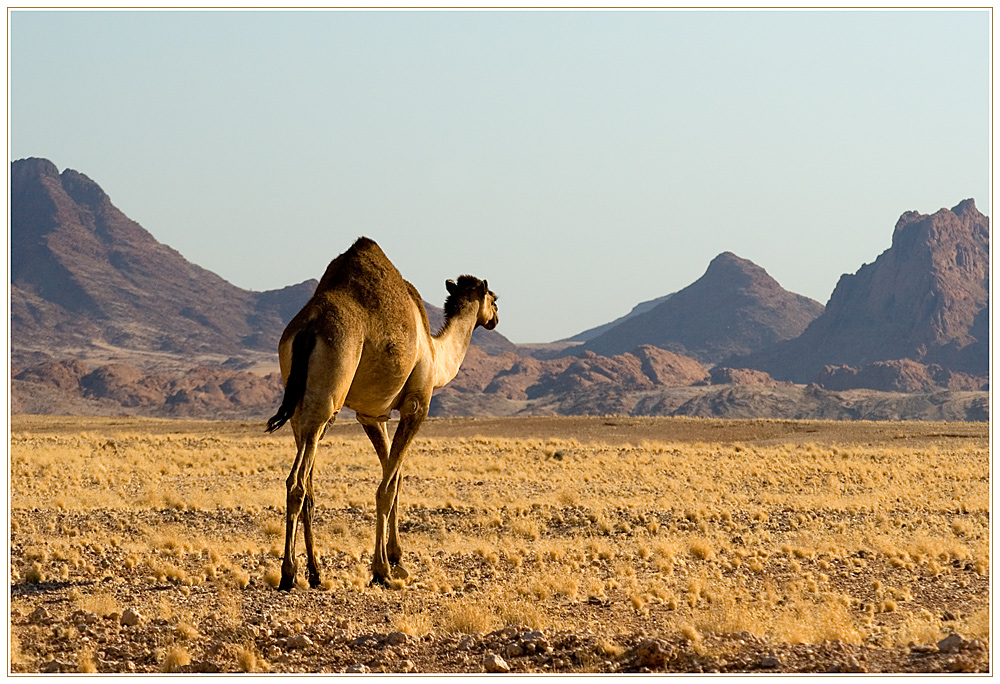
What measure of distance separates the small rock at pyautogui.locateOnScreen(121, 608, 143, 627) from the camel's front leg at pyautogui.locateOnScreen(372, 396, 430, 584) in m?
2.90

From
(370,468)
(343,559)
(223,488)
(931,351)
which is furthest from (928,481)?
(931,351)

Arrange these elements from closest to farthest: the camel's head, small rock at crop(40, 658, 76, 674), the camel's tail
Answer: small rock at crop(40, 658, 76, 674)
the camel's tail
the camel's head

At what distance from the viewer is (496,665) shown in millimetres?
8047

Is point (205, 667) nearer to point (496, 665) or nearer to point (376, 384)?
point (496, 665)

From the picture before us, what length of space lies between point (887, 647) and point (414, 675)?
3847 millimetres

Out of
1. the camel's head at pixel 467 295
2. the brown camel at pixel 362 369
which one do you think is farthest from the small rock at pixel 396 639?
the camel's head at pixel 467 295

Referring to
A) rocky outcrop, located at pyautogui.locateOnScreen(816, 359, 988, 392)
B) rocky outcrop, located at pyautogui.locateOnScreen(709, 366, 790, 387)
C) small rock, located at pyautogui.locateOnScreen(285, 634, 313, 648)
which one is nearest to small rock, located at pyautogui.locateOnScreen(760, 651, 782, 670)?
small rock, located at pyautogui.locateOnScreen(285, 634, 313, 648)

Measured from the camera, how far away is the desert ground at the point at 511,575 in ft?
27.8

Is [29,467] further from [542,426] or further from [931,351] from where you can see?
[931,351]

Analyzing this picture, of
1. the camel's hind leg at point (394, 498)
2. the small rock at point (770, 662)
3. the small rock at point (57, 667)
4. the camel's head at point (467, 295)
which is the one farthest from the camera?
the camel's head at point (467, 295)

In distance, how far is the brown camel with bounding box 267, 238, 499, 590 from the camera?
10.5 meters

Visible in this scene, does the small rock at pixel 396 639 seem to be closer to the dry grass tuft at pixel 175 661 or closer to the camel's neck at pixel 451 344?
the dry grass tuft at pixel 175 661

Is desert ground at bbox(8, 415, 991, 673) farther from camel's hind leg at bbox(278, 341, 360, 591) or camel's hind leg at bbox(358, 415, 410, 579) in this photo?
camel's hind leg at bbox(278, 341, 360, 591)

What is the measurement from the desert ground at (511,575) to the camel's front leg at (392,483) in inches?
10.2
